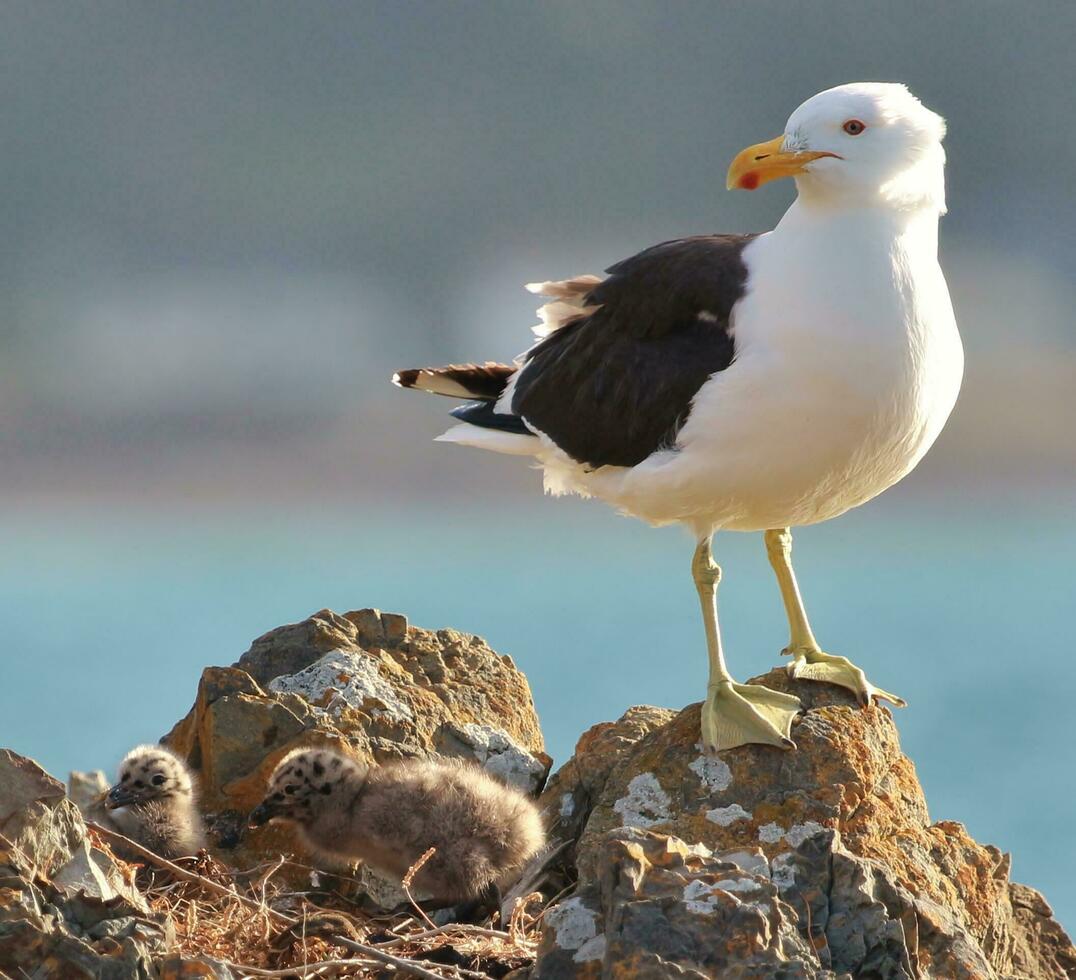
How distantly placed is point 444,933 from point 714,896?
1563mm

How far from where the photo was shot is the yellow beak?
6.85 meters

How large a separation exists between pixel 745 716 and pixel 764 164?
2.33 metres

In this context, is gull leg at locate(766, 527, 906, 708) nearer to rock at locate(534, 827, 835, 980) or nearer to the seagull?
the seagull

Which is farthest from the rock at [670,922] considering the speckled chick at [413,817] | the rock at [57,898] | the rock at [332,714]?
the rock at [332,714]

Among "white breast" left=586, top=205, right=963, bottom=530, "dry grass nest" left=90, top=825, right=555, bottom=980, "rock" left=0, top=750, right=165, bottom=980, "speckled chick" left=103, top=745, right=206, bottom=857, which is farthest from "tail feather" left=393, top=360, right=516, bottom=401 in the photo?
"rock" left=0, top=750, right=165, bottom=980

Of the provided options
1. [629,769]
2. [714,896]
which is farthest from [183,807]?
[714,896]

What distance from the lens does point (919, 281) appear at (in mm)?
6922

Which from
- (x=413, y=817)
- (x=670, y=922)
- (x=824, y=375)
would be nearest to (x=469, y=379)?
(x=824, y=375)

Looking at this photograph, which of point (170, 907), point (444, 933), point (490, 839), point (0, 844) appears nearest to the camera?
point (0, 844)

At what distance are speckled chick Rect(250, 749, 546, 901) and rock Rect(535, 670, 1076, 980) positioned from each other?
1.19 ft

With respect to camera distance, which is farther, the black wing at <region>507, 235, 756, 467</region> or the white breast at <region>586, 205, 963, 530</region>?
the black wing at <region>507, 235, 756, 467</region>

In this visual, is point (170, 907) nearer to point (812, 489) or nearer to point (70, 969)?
point (70, 969)

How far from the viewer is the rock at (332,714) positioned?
7668mm

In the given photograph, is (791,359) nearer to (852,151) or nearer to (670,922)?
(852,151)
